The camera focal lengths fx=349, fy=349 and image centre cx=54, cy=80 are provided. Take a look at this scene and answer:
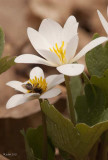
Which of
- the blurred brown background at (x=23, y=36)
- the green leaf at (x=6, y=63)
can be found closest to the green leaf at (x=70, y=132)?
the green leaf at (x=6, y=63)

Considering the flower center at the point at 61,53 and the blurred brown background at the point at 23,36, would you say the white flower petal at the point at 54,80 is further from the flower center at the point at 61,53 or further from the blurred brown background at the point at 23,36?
the blurred brown background at the point at 23,36

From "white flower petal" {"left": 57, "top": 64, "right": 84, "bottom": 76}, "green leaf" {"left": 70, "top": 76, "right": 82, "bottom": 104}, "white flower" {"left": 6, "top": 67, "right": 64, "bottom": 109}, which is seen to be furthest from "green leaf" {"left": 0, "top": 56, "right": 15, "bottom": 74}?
"green leaf" {"left": 70, "top": 76, "right": 82, "bottom": 104}

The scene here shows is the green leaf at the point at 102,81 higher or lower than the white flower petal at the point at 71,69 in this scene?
lower

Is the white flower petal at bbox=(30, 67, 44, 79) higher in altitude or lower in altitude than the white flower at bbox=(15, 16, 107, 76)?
lower

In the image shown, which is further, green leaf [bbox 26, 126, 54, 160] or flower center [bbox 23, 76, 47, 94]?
green leaf [bbox 26, 126, 54, 160]

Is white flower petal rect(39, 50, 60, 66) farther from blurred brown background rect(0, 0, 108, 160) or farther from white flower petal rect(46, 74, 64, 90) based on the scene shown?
blurred brown background rect(0, 0, 108, 160)

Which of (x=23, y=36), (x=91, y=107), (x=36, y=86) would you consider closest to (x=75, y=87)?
(x=91, y=107)
